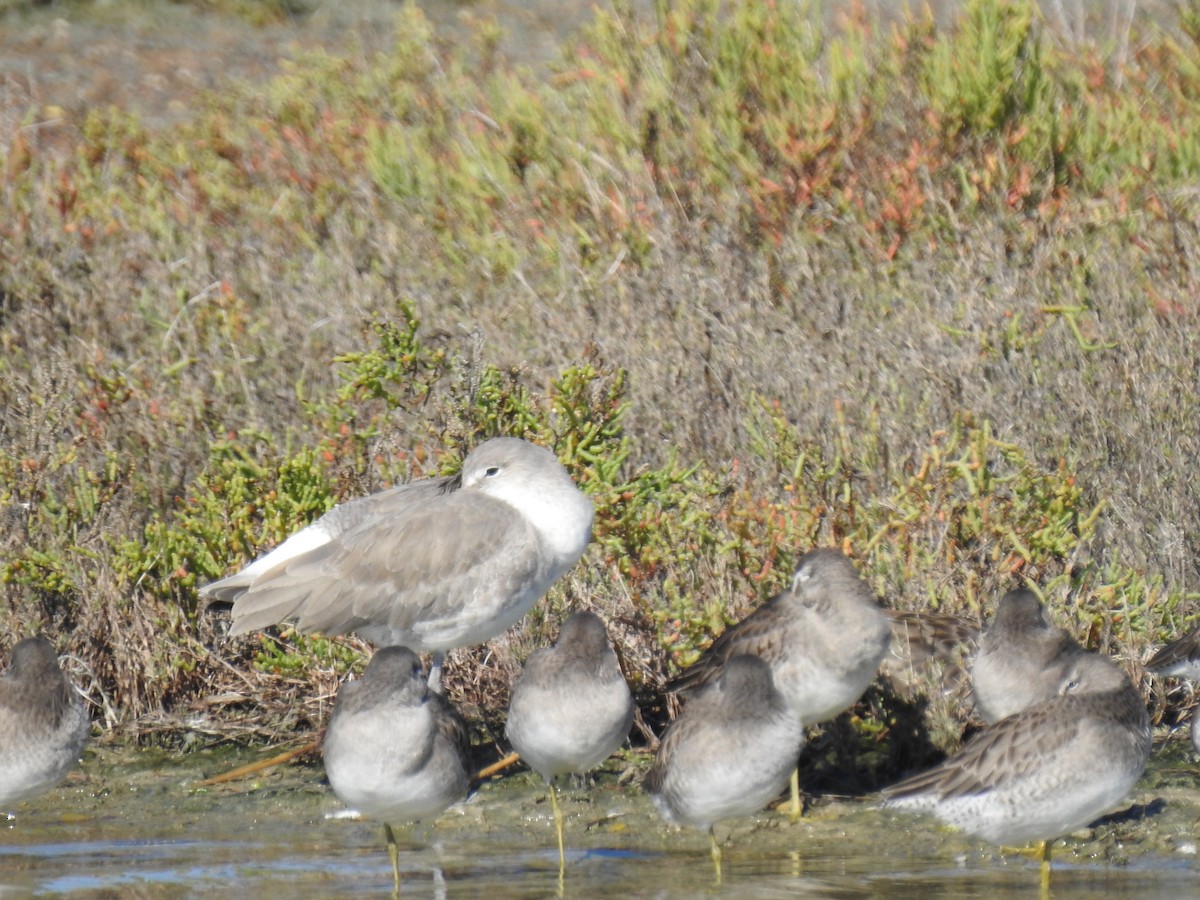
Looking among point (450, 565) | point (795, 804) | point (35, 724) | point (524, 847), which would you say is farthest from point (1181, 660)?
point (35, 724)

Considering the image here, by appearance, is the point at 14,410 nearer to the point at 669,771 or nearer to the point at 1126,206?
the point at 669,771

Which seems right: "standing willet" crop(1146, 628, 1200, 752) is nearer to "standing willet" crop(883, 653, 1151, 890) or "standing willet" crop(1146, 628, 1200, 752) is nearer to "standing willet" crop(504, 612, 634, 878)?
"standing willet" crop(883, 653, 1151, 890)

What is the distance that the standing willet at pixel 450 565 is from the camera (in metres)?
7.76

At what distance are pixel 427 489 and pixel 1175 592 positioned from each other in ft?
11.4

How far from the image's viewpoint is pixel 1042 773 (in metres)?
6.33

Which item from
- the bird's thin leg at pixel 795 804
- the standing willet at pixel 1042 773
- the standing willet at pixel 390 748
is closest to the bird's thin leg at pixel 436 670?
the standing willet at pixel 390 748

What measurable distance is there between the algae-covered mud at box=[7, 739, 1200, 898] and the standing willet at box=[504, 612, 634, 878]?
1.40ft

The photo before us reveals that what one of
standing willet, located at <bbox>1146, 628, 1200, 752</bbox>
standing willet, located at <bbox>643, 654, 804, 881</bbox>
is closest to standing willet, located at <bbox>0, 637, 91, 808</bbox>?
standing willet, located at <bbox>643, 654, 804, 881</bbox>

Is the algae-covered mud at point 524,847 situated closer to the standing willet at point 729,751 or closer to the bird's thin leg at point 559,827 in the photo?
the bird's thin leg at point 559,827

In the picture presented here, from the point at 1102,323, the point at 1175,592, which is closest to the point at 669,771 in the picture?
the point at 1175,592

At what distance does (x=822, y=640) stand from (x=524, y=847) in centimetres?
148

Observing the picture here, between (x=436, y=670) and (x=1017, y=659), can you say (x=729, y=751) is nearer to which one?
(x=1017, y=659)

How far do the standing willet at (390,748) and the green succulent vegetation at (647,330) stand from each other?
1.73 metres

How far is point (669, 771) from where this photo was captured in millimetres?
6742
